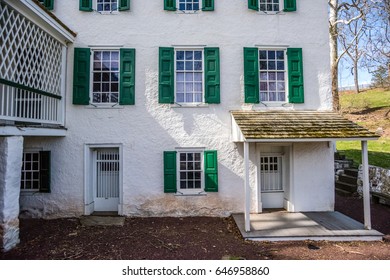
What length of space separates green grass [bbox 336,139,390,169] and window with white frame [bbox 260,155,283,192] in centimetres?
575

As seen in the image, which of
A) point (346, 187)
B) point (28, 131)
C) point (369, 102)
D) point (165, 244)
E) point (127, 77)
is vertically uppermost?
point (369, 102)

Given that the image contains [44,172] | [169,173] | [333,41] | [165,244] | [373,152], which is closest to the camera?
[165,244]

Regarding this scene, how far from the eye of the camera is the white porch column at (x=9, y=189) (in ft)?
17.8

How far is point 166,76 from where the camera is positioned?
317 inches

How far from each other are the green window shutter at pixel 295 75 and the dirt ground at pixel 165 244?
163 inches

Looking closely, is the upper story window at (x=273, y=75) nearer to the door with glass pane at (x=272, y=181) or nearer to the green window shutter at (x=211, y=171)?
the door with glass pane at (x=272, y=181)

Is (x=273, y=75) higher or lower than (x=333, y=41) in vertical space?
lower

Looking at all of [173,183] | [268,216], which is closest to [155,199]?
[173,183]

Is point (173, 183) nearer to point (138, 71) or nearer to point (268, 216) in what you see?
point (268, 216)

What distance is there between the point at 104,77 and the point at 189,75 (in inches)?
109

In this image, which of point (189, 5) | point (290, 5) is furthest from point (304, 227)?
point (189, 5)

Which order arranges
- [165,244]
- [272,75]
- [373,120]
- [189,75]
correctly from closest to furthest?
[165,244]
[189,75]
[272,75]
[373,120]

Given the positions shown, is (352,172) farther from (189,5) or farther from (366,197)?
(189,5)

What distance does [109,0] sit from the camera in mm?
8344
